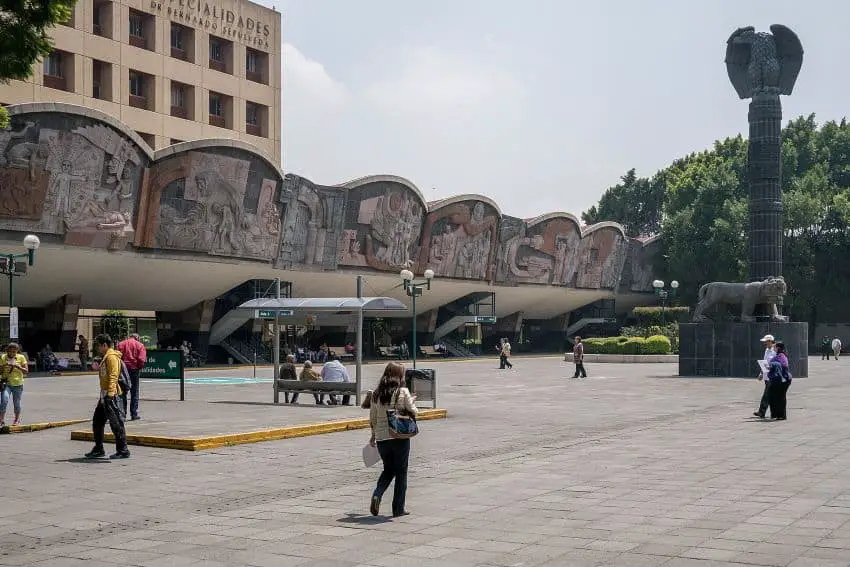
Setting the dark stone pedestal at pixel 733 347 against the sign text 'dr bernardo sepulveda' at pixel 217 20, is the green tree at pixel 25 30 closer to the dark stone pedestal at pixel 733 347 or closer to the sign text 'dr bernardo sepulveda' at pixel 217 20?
the dark stone pedestal at pixel 733 347

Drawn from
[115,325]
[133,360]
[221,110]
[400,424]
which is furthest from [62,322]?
[400,424]

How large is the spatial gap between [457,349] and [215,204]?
2218cm

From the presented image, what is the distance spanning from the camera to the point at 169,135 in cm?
5206

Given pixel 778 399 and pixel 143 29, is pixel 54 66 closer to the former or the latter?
pixel 143 29

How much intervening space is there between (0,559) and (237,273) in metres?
37.1

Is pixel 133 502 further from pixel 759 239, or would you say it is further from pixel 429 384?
pixel 759 239

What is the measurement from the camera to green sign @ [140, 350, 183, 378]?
22.9 m

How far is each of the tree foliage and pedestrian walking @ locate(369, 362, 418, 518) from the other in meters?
54.9

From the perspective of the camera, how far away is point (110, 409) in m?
13.3

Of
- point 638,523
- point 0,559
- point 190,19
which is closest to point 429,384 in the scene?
point 638,523

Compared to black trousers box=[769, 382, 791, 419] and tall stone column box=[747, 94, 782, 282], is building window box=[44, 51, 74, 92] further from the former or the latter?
black trousers box=[769, 382, 791, 419]

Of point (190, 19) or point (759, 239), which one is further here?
point (190, 19)

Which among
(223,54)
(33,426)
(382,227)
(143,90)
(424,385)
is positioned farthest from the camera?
(223,54)

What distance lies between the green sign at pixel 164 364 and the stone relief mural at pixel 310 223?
70.3 ft
